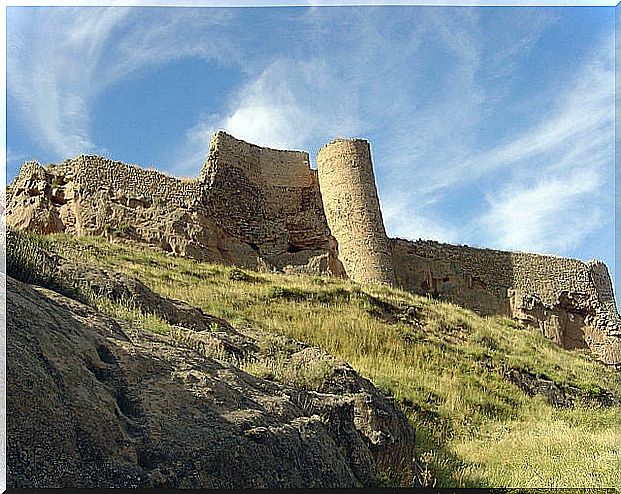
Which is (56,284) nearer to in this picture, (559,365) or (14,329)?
(14,329)

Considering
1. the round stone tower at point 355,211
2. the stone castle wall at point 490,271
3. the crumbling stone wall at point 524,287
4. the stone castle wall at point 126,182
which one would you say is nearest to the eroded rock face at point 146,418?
the stone castle wall at point 126,182

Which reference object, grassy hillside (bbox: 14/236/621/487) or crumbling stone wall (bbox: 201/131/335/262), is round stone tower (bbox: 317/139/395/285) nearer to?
crumbling stone wall (bbox: 201/131/335/262)

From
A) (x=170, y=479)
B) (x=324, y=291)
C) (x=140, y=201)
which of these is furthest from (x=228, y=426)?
(x=140, y=201)

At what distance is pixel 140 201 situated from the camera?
17.3 m

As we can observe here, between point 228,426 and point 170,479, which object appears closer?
point 170,479

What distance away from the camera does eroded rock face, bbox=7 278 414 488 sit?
3707 mm

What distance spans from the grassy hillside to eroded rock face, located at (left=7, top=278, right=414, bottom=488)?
2.86 feet

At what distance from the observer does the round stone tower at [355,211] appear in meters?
18.8

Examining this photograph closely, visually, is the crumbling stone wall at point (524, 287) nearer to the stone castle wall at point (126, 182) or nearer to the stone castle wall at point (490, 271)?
the stone castle wall at point (490, 271)

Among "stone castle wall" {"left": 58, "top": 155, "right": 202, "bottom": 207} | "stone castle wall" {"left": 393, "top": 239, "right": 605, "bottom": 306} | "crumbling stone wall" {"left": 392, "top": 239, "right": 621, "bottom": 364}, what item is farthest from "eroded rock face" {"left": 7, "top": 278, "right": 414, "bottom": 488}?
"crumbling stone wall" {"left": 392, "top": 239, "right": 621, "bottom": 364}

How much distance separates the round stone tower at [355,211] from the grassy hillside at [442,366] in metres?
1.48

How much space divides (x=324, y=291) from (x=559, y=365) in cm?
509

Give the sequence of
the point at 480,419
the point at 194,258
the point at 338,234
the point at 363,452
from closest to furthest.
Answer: the point at 363,452 < the point at 480,419 < the point at 194,258 < the point at 338,234

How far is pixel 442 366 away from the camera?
1267cm
